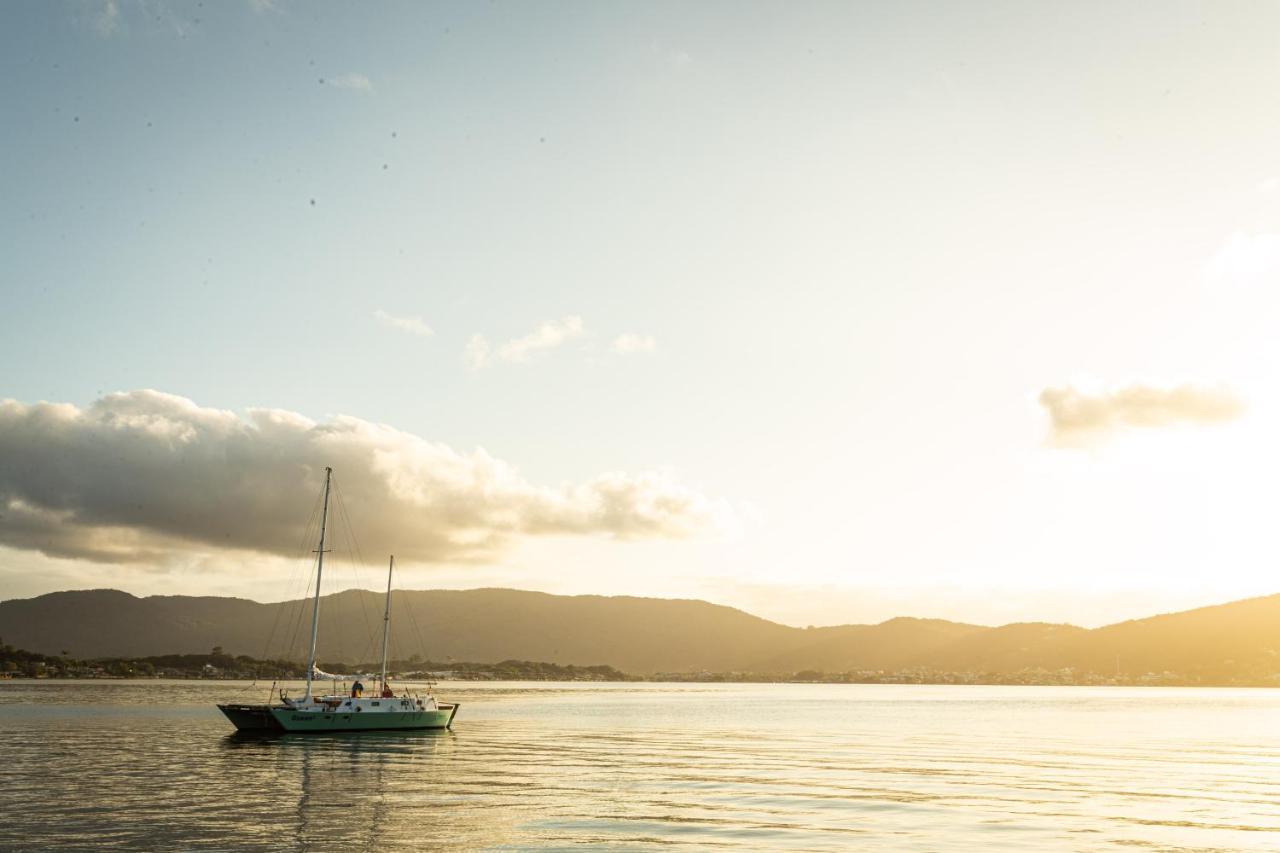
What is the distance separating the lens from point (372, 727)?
3959 inches

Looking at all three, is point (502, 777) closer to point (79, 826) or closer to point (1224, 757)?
point (79, 826)

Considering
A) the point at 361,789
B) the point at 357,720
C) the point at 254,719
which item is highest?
the point at 254,719

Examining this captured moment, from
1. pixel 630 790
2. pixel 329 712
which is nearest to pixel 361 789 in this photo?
pixel 630 790

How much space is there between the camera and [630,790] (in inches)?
2328

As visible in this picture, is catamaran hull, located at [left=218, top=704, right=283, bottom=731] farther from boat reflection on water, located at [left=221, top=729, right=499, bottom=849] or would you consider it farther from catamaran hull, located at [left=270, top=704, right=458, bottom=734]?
boat reflection on water, located at [left=221, top=729, right=499, bottom=849]

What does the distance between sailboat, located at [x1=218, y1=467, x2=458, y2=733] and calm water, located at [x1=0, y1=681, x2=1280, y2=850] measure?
1.60 meters

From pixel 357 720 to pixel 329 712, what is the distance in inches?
138

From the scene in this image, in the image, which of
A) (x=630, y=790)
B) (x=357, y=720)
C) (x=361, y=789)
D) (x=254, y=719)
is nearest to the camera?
(x=361, y=789)

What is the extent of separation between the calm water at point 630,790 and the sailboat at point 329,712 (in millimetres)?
1601

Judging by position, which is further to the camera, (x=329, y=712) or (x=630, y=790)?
(x=329, y=712)

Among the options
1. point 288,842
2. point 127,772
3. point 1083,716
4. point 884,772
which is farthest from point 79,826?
point 1083,716

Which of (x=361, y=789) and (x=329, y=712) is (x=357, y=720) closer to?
(x=329, y=712)

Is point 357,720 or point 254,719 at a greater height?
point 254,719

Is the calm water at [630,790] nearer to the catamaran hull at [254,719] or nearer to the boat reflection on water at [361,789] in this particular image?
the boat reflection on water at [361,789]
